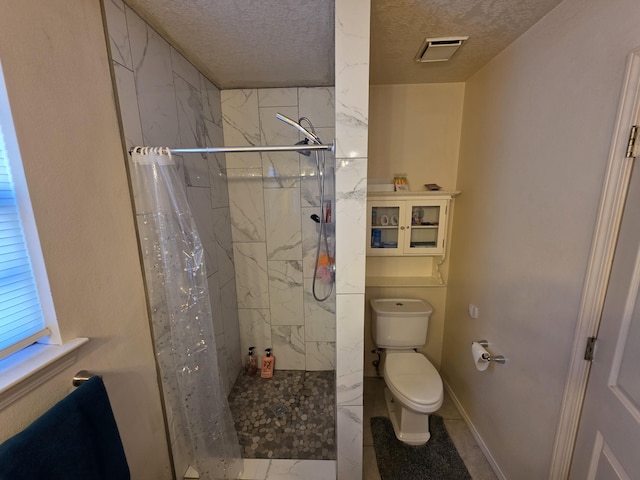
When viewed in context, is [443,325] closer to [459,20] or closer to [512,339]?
[512,339]

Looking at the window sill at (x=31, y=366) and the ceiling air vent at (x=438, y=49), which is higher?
the ceiling air vent at (x=438, y=49)

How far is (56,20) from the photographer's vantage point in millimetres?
795

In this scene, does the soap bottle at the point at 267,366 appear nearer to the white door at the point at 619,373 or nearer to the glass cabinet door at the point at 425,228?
the glass cabinet door at the point at 425,228

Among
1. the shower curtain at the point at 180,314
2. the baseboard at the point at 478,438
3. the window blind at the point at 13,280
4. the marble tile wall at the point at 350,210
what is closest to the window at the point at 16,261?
the window blind at the point at 13,280

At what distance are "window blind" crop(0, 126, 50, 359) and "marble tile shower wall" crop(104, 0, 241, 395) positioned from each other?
0.46m

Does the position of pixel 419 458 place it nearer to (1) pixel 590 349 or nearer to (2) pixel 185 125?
(1) pixel 590 349

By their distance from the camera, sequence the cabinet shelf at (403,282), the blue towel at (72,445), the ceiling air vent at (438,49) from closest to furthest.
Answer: the blue towel at (72,445)
the ceiling air vent at (438,49)
the cabinet shelf at (403,282)

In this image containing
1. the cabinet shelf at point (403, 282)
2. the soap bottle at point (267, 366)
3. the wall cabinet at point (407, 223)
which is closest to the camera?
the wall cabinet at point (407, 223)

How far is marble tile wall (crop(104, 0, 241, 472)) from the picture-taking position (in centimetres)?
105

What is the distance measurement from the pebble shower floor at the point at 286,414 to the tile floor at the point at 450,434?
0.73 feet

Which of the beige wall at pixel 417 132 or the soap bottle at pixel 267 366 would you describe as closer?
the beige wall at pixel 417 132

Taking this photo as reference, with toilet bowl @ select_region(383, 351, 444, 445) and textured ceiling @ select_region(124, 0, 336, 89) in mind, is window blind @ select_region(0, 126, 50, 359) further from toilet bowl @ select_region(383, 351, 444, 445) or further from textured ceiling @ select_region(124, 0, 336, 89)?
toilet bowl @ select_region(383, 351, 444, 445)

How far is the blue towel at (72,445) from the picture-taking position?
609 mm

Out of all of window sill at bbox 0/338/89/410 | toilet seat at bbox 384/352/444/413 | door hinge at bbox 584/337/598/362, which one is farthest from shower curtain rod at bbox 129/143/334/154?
toilet seat at bbox 384/352/444/413
